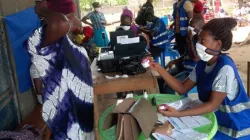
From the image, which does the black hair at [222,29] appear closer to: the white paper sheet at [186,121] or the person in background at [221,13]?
the white paper sheet at [186,121]

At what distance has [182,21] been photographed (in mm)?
4961

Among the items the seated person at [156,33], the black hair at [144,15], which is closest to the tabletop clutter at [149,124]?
the seated person at [156,33]

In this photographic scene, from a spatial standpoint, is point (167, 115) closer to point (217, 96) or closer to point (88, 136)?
point (217, 96)

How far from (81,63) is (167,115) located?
60cm

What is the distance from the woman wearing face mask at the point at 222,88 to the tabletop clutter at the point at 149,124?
79 mm

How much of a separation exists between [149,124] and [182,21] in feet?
12.7

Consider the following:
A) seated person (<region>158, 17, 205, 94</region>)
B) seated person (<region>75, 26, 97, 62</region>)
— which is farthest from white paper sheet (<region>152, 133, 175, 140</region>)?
seated person (<region>75, 26, 97, 62</region>)

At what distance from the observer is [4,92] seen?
231cm

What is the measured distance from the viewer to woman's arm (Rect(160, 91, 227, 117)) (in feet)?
5.16

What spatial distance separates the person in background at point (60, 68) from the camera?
157 centimetres

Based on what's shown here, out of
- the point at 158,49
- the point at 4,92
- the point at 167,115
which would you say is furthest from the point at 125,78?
the point at 158,49

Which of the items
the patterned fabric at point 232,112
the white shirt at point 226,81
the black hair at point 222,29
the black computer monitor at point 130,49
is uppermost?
the black hair at point 222,29

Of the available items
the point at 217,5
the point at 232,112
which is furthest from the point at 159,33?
the point at 217,5

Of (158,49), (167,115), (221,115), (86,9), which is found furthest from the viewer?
(86,9)
